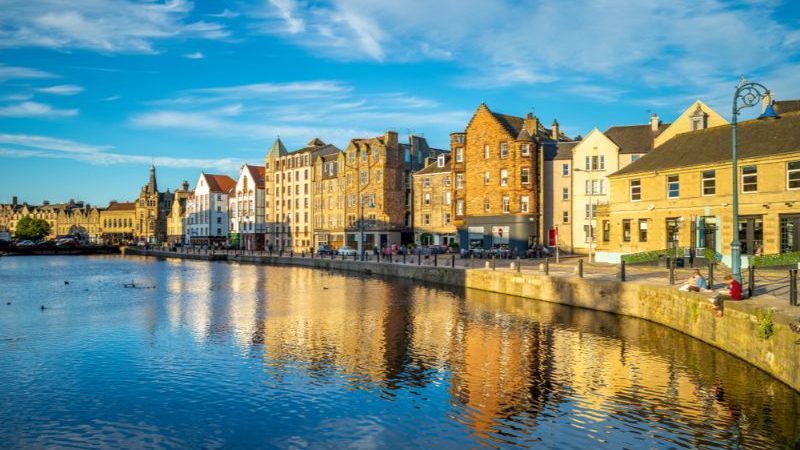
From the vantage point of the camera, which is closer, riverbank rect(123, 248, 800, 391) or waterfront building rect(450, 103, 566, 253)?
riverbank rect(123, 248, 800, 391)

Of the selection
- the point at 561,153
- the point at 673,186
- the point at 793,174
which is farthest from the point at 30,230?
the point at 793,174

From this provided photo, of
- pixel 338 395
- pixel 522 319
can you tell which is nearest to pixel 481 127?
pixel 522 319

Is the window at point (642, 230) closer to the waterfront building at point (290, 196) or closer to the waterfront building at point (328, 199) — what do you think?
the waterfront building at point (328, 199)

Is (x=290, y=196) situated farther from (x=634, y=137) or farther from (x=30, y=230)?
(x=30, y=230)

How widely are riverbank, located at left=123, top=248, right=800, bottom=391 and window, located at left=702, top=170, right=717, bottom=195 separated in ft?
43.6

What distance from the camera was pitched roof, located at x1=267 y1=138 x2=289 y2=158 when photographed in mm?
111506

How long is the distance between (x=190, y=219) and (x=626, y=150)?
108 metres

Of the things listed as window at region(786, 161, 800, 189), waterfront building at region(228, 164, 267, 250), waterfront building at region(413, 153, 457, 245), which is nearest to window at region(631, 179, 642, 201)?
window at region(786, 161, 800, 189)

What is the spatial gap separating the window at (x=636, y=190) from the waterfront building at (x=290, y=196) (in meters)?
62.9

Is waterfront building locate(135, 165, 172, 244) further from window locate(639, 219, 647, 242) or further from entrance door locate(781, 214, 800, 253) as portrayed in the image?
entrance door locate(781, 214, 800, 253)

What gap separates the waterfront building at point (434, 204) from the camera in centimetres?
7925

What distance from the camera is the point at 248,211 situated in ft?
389

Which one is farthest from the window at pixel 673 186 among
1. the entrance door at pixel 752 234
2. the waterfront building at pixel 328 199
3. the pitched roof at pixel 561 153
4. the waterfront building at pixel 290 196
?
the waterfront building at pixel 290 196

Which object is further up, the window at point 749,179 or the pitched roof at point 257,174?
the pitched roof at point 257,174
